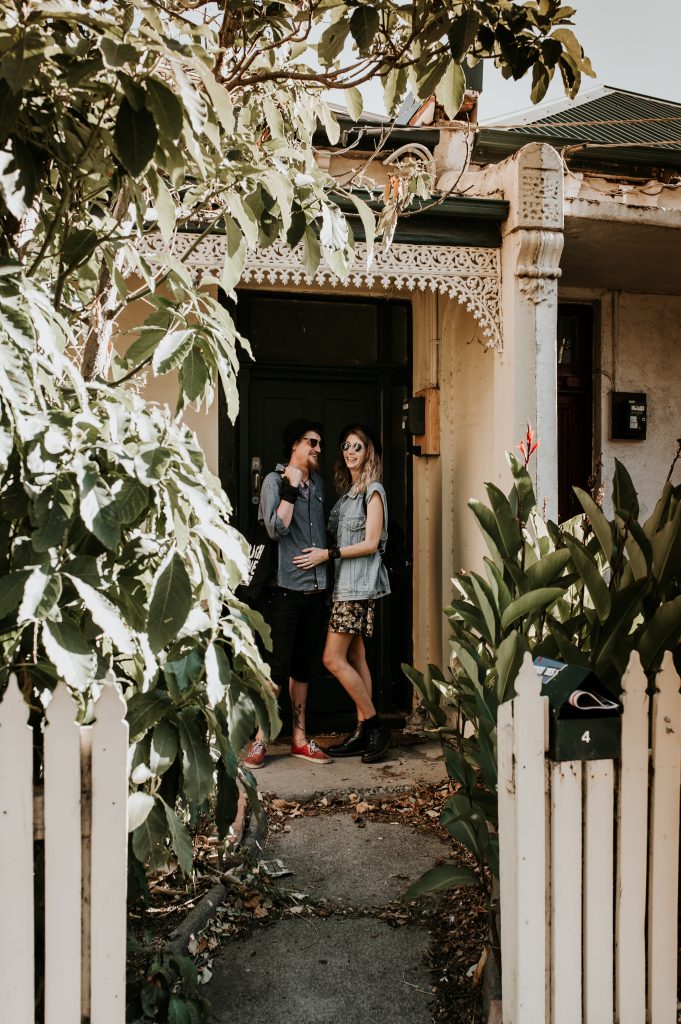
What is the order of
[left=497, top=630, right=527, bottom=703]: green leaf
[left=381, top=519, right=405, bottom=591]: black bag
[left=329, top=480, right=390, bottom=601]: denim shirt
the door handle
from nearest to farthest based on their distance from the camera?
[left=497, top=630, right=527, bottom=703]: green leaf, [left=329, top=480, right=390, bottom=601]: denim shirt, [left=381, top=519, right=405, bottom=591]: black bag, the door handle

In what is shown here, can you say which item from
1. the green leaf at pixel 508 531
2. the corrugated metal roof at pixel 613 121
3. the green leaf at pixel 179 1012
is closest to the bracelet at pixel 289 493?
the green leaf at pixel 508 531

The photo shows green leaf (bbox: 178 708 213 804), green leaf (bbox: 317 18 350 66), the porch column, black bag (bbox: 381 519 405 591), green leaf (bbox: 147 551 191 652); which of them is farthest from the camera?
black bag (bbox: 381 519 405 591)

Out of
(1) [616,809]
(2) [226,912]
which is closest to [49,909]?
(1) [616,809]

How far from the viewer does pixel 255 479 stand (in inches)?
244

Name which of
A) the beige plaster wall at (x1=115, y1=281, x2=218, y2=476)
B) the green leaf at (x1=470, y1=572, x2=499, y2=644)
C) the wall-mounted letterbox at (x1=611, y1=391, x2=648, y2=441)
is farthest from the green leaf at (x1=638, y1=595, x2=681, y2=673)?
the wall-mounted letterbox at (x1=611, y1=391, x2=648, y2=441)

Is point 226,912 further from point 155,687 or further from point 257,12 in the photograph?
point 257,12

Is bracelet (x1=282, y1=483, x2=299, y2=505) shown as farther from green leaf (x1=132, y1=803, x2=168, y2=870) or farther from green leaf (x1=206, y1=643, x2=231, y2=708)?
green leaf (x1=206, y1=643, x2=231, y2=708)

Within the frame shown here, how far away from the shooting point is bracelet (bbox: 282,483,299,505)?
5340 millimetres

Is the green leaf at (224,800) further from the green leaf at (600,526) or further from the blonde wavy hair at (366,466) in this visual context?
the blonde wavy hair at (366,466)

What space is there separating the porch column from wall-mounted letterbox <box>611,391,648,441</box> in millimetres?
1660

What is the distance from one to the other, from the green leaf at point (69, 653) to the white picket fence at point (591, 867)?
97 cm

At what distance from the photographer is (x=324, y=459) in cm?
636

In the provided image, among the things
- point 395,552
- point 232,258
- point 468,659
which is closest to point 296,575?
point 395,552

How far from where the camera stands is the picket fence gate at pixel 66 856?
6.04ft
